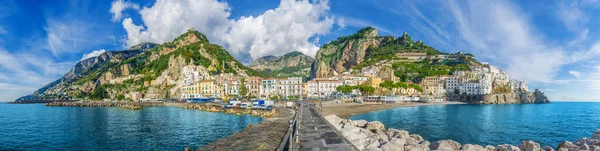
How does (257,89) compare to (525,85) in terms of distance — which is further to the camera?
(525,85)

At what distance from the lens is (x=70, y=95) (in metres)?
165

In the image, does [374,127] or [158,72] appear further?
[158,72]

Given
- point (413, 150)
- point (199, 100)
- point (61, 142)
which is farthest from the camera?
point (199, 100)

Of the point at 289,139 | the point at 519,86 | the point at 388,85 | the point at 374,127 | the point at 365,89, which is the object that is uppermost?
the point at 388,85

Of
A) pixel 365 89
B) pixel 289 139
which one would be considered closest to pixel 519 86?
pixel 365 89

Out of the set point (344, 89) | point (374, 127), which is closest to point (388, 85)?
point (344, 89)

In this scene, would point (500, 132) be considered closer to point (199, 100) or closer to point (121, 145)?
point (121, 145)

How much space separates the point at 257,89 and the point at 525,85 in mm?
141994

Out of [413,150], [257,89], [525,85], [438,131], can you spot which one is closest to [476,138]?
[438,131]

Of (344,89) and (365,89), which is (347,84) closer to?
(365,89)

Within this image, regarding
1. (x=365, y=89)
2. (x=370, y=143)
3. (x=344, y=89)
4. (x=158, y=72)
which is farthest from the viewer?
(x=158, y=72)

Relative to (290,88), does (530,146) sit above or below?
below

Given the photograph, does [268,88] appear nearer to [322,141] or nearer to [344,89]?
[344,89]

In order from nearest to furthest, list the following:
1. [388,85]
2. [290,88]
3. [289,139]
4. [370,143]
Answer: [289,139], [370,143], [290,88], [388,85]
